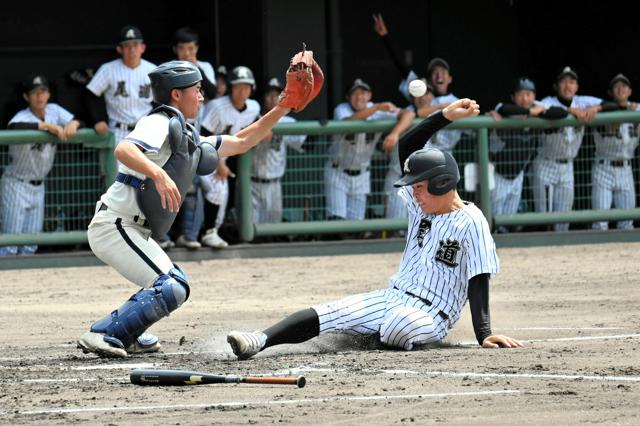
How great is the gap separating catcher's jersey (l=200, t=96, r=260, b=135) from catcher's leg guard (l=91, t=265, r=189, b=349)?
183 inches

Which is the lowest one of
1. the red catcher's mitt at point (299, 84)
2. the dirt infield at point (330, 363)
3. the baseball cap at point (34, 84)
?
the dirt infield at point (330, 363)

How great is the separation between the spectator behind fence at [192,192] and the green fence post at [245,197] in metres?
0.35

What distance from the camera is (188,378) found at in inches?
199

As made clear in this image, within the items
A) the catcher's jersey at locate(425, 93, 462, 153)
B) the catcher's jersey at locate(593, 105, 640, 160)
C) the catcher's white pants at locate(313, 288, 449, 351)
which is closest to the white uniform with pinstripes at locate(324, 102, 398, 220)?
the catcher's jersey at locate(425, 93, 462, 153)

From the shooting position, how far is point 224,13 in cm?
1349

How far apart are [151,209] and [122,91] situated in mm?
4659

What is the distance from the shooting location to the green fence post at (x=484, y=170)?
435 inches

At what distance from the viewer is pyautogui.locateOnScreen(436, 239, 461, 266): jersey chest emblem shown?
236 inches

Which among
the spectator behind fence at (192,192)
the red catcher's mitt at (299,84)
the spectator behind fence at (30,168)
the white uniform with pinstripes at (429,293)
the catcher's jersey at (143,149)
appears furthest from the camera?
the spectator behind fence at (192,192)

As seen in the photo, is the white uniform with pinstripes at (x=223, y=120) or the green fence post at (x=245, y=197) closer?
the white uniform with pinstripes at (x=223, y=120)

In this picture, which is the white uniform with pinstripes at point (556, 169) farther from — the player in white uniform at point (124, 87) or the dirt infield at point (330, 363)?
the player in white uniform at point (124, 87)

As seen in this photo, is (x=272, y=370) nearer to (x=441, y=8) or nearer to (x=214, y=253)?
(x=214, y=253)

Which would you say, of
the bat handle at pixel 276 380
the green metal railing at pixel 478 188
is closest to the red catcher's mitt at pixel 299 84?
the bat handle at pixel 276 380

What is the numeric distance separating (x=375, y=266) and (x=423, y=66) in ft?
14.2
